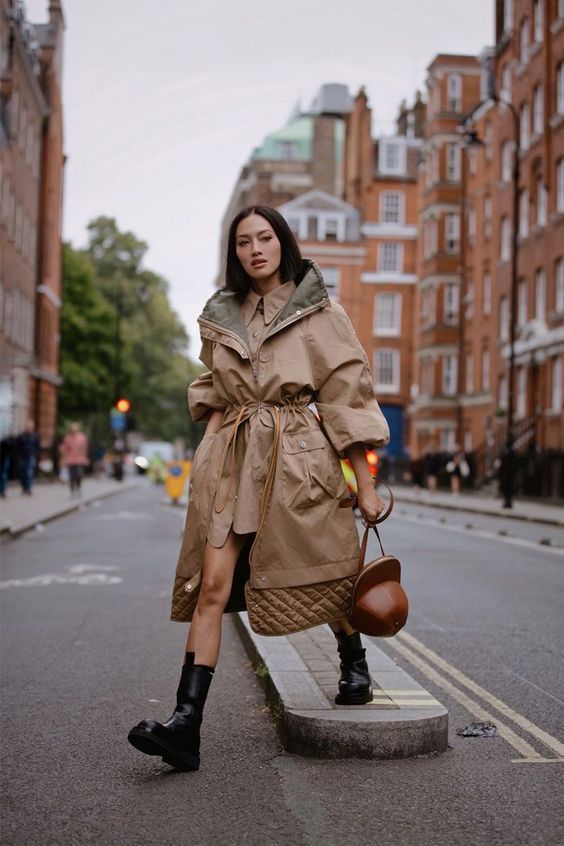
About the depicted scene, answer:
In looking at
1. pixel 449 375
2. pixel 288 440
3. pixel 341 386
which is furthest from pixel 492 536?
pixel 449 375

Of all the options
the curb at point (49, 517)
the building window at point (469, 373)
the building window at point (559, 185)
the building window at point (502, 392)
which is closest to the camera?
the curb at point (49, 517)

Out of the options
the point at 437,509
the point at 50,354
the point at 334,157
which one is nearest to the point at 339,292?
the point at 50,354

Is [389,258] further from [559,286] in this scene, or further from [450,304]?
[559,286]

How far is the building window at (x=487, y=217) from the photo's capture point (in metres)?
52.9

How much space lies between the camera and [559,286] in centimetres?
3806

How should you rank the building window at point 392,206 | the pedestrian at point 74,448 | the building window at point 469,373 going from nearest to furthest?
the pedestrian at point 74,448 < the building window at point 469,373 < the building window at point 392,206

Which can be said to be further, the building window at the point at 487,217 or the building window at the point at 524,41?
the building window at the point at 487,217

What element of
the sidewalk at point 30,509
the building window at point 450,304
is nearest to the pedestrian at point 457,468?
the sidewalk at point 30,509

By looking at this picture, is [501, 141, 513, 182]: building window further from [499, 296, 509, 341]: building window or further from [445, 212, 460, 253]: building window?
[445, 212, 460, 253]: building window

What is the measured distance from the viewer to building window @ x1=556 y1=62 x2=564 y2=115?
3838 cm

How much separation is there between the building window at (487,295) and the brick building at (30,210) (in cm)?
1830

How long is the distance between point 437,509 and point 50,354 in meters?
28.4

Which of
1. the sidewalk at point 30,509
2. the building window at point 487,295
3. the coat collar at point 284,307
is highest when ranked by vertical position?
the building window at point 487,295

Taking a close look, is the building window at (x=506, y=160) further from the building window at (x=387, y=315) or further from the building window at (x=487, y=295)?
the building window at (x=387, y=315)
